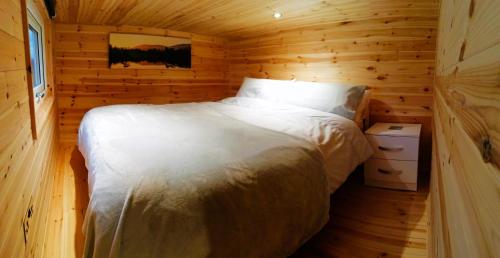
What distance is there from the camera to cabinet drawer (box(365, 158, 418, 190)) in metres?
2.65

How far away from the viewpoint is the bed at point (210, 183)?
1.16 metres

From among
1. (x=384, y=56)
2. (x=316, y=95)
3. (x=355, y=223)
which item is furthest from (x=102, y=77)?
(x=355, y=223)

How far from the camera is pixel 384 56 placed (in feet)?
10.2

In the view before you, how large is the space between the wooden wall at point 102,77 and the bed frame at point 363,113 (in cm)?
258

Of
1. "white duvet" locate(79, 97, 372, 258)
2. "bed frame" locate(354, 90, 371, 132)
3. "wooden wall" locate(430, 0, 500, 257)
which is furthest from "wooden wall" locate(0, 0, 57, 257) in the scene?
"bed frame" locate(354, 90, 371, 132)

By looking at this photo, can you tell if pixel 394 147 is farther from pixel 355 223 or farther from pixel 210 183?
pixel 210 183

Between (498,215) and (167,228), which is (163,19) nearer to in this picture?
(167,228)

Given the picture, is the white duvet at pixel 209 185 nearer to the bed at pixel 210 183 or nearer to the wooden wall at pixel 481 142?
the bed at pixel 210 183

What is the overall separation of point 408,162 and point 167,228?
86.2 inches

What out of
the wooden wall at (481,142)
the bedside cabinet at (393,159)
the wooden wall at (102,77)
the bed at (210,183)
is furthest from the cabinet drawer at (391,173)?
the wooden wall at (102,77)

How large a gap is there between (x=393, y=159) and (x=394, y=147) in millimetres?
104

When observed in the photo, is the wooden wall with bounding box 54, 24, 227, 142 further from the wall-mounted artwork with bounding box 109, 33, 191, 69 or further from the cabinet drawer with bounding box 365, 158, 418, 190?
the cabinet drawer with bounding box 365, 158, 418, 190

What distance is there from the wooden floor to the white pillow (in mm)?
718

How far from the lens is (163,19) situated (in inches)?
143
